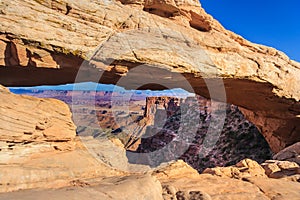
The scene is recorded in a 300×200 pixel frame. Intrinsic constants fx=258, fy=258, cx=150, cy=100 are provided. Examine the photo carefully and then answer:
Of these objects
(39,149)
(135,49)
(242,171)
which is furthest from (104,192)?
(242,171)

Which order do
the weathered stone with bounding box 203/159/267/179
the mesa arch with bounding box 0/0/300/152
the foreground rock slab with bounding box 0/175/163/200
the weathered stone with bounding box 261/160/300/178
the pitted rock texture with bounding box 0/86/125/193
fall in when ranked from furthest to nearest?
1. the weathered stone with bounding box 261/160/300/178
2. the weathered stone with bounding box 203/159/267/179
3. the mesa arch with bounding box 0/0/300/152
4. the pitted rock texture with bounding box 0/86/125/193
5. the foreground rock slab with bounding box 0/175/163/200

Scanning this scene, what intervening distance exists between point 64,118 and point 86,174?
288 cm

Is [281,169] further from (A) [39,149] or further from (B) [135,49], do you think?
(A) [39,149]

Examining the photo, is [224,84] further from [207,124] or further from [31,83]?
[207,124]

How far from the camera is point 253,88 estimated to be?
53.5ft

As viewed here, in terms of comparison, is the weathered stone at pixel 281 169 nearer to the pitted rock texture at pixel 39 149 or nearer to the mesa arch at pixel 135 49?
the mesa arch at pixel 135 49

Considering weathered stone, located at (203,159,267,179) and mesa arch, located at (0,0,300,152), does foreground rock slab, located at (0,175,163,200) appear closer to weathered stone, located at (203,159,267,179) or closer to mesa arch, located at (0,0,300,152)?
weathered stone, located at (203,159,267,179)

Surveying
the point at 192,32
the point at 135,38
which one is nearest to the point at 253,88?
the point at 192,32

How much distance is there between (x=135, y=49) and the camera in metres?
11.7

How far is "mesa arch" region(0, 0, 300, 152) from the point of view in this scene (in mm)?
10086

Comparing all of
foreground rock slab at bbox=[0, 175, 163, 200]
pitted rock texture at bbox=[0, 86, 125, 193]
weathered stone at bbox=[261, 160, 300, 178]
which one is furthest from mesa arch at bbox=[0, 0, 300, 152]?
foreground rock slab at bbox=[0, 175, 163, 200]

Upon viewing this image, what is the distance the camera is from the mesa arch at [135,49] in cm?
1009

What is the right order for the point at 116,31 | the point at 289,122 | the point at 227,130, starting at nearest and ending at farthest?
the point at 116,31 < the point at 289,122 < the point at 227,130

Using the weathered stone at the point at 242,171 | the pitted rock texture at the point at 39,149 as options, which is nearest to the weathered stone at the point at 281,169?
the weathered stone at the point at 242,171
